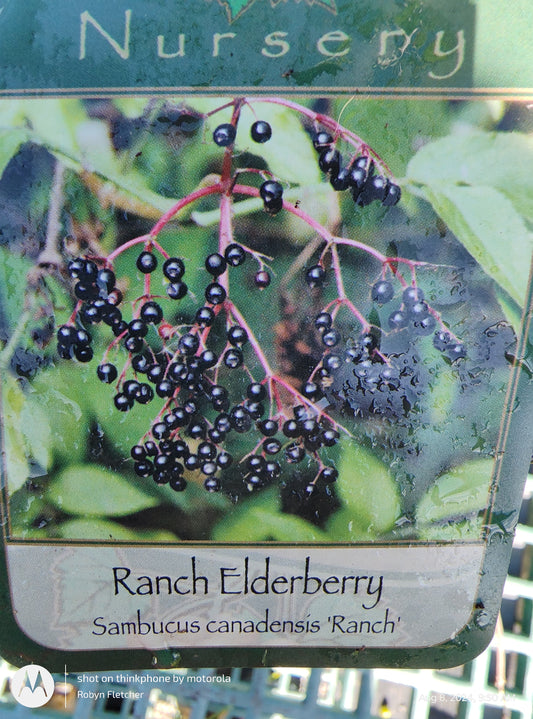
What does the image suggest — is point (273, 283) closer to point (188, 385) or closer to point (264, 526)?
point (188, 385)

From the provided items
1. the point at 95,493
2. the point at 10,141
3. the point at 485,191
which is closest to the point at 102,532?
the point at 95,493

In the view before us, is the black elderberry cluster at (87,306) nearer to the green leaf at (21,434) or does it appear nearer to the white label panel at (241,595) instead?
the green leaf at (21,434)

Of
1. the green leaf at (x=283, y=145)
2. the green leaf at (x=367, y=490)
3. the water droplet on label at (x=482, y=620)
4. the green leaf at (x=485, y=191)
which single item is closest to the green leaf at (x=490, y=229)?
the green leaf at (x=485, y=191)

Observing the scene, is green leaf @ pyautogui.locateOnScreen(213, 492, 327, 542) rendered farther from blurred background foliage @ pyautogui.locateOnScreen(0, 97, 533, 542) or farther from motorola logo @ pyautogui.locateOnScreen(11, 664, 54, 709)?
motorola logo @ pyautogui.locateOnScreen(11, 664, 54, 709)

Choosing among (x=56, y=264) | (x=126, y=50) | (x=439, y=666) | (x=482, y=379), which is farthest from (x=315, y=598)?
(x=126, y=50)

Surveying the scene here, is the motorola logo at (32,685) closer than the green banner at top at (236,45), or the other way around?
the green banner at top at (236,45)

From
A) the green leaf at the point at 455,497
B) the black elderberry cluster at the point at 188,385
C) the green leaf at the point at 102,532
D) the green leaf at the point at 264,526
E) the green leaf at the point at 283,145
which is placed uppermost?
the green leaf at the point at 283,145

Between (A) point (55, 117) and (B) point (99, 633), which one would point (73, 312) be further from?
(B) point (99, 633)

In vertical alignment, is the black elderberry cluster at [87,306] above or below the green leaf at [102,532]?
above

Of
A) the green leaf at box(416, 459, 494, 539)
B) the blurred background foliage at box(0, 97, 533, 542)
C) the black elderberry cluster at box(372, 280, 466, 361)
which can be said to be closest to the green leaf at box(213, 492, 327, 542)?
the blurred background foliage at box(0, 97, 533, 542)
